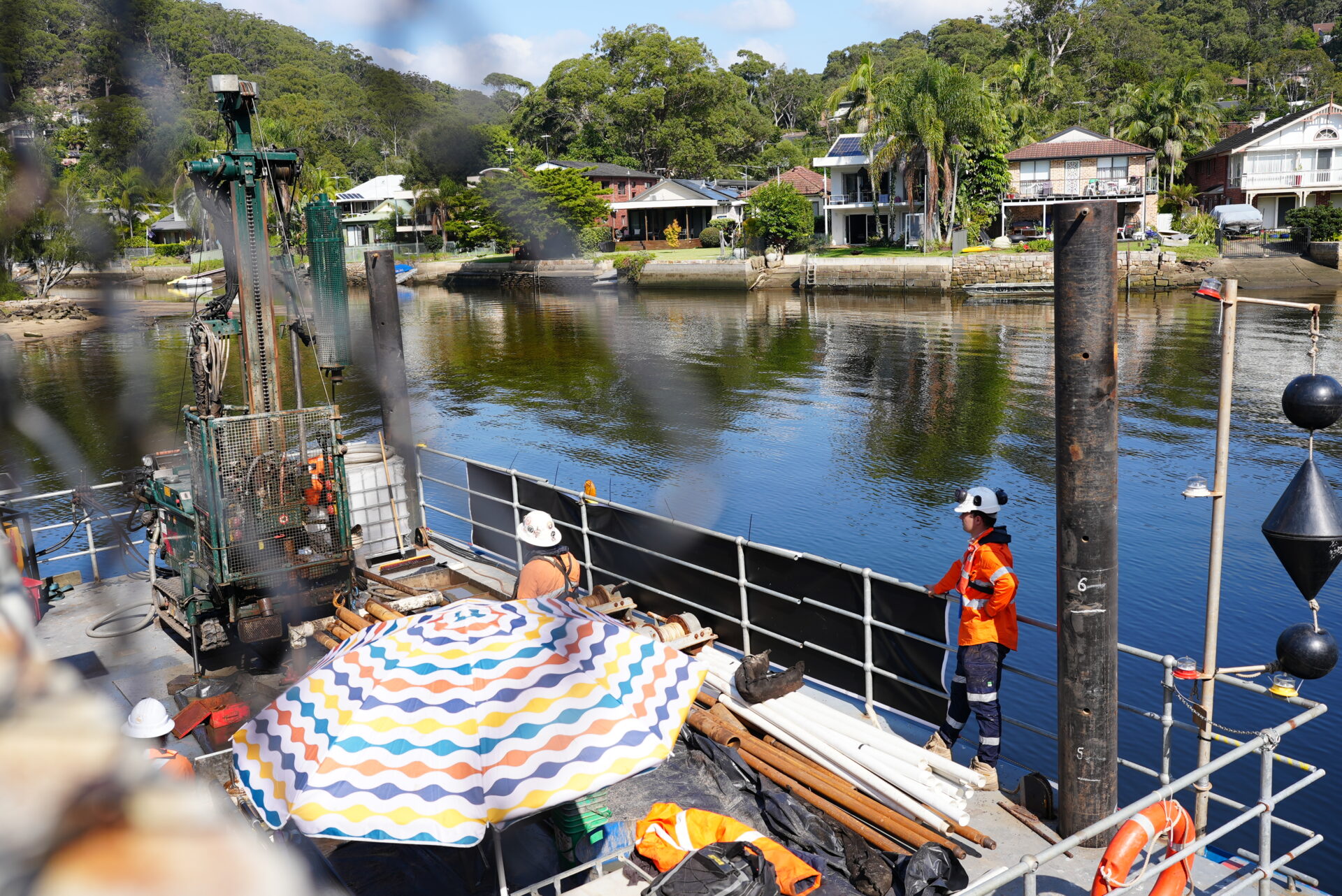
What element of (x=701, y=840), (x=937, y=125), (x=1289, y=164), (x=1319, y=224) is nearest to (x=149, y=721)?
(x=701, y=840)

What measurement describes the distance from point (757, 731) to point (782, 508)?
1127 centimetres

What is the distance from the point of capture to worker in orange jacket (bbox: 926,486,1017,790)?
619 cm

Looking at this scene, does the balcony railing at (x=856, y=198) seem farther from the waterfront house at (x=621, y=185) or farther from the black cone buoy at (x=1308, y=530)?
the black cone buoy at (x=1308, y=530)

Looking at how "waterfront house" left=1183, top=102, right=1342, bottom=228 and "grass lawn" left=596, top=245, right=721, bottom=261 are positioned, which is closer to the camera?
"grass lawn" left=596, top=245, right=721, bottom=261

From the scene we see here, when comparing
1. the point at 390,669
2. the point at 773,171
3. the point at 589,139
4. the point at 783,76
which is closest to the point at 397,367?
the point at 390,669

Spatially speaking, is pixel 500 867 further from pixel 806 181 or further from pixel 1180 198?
pixel 806 181

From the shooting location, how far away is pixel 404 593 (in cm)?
1032

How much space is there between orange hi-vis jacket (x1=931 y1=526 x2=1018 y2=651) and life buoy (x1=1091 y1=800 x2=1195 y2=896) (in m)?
1.55

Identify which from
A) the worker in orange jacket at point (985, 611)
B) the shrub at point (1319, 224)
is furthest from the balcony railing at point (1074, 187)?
the worker in orange jacket at point (985, 611)

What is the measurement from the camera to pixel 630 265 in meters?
54.8

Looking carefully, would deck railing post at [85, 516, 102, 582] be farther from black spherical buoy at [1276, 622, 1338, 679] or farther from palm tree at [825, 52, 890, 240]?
palm tree at [825, 52, 890, 240]

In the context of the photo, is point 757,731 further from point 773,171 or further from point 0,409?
point 773,171

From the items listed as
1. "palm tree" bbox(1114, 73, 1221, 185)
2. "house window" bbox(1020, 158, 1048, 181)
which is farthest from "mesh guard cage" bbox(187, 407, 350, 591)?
"palm tree" bbox(1114, 73, 1221, 185)

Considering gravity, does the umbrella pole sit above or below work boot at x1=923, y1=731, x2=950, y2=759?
above
